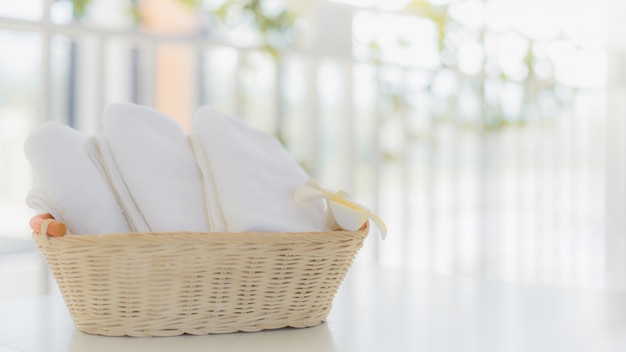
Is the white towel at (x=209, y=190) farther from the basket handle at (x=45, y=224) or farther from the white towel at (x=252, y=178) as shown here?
the basket handle at (x=45, y=224)

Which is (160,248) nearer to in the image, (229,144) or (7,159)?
(229,144)

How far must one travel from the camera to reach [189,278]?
67 cm

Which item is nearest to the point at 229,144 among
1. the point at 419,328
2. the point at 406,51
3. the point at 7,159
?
the point at 419,328

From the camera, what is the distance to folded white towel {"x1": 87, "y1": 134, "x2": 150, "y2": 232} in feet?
2.39

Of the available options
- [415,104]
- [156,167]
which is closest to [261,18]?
[415,104]

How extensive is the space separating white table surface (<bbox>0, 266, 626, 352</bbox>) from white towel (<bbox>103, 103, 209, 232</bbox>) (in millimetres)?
118

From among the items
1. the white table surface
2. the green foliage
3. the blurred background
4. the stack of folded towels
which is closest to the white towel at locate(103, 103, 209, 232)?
the stack of folded towels

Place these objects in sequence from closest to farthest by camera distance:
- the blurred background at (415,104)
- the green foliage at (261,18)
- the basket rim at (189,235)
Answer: the basket rim at (189,235) → the blurred background at (415,104) → the green foliage at (261,18)

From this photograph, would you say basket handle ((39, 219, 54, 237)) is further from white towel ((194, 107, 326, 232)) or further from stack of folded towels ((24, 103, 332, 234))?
white towel ((194, 107, 326, 232))

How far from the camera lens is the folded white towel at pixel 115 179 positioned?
2.39ft

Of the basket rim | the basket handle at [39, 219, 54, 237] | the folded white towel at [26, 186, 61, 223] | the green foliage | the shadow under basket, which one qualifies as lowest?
the shadow under basket

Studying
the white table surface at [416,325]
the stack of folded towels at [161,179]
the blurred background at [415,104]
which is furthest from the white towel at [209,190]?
the blurred background at [415,104]

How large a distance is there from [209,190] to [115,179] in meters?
0.09

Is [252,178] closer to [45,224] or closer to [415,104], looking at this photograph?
[45,224]
